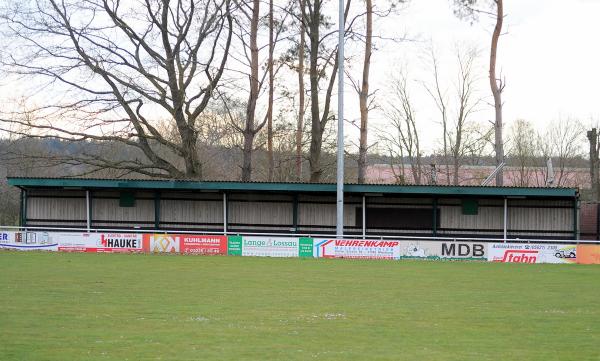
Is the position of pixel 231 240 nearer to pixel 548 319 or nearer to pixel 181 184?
pixel 181 184

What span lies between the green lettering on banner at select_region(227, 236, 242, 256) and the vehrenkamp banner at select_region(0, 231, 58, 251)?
7.54m

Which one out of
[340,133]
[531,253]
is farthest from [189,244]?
[531,253]

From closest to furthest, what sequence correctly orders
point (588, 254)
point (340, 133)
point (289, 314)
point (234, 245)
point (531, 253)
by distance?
point (289, 314) < point (588, 254) < point (531, 253) < point (234, 245) < point (340, 133)

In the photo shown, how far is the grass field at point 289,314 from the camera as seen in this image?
36.4 feet

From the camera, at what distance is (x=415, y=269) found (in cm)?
2756

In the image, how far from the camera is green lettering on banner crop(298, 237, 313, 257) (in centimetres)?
3344

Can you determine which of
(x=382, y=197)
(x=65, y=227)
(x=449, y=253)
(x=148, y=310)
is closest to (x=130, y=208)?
(x=65, y=227)

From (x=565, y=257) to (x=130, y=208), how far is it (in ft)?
65.6

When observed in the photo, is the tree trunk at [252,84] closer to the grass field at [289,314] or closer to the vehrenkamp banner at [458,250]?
the vehrenkamp banner at [458,250]

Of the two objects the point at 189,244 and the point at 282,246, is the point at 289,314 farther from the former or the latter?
the point at 189,244

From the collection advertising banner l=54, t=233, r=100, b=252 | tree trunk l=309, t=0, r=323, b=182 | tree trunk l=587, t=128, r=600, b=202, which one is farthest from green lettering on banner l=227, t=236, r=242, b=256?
tree trunk l=587, t=128, r=600, b=202

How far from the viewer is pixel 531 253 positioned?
32562mm

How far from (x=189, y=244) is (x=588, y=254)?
16.9 metres

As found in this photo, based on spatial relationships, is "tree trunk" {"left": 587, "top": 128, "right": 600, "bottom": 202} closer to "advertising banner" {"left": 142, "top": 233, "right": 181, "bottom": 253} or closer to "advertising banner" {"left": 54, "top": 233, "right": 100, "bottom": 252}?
"advertising banner" {"left": 142, "top": 233, "right": 181, "bottom": 253}
